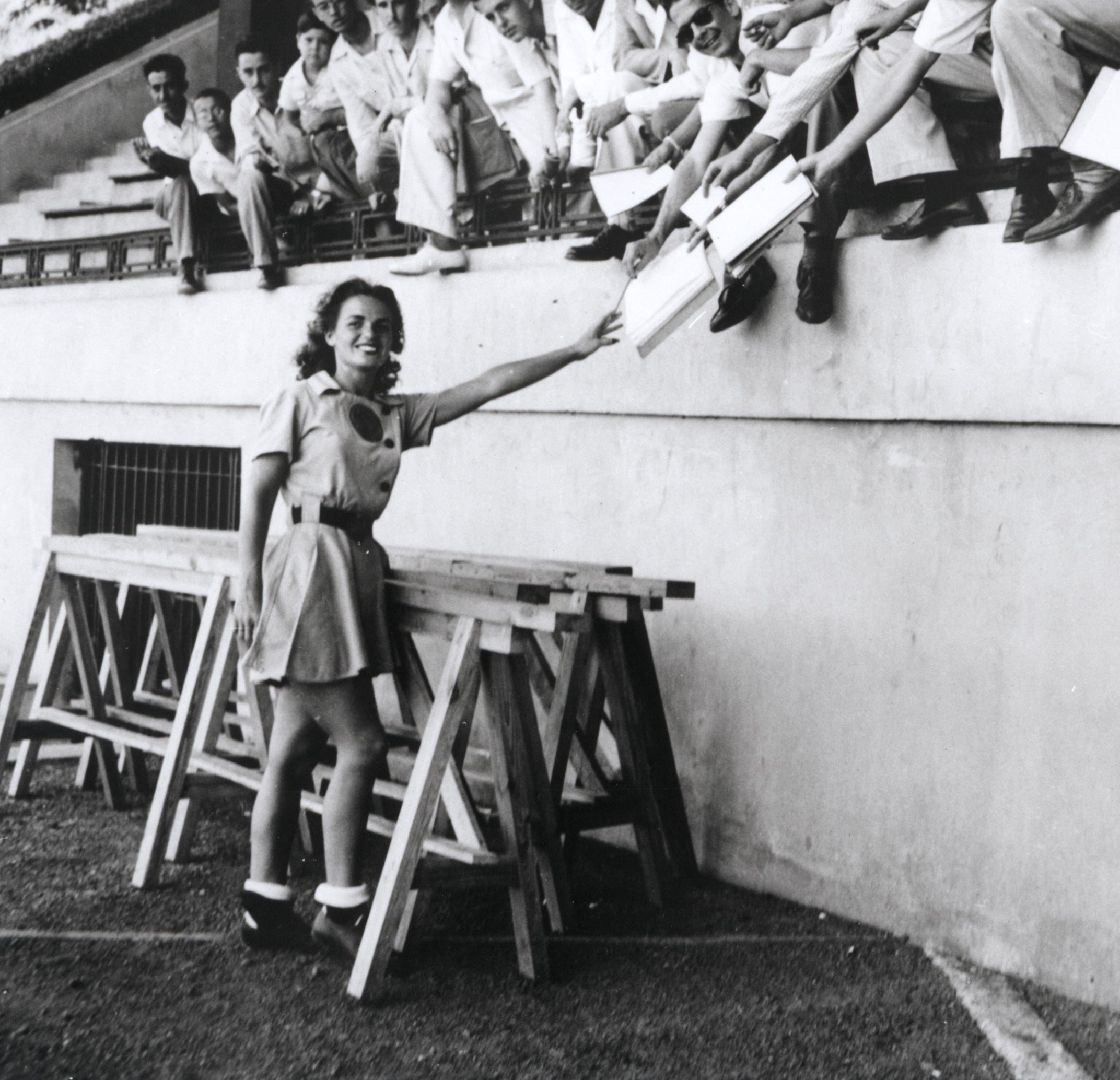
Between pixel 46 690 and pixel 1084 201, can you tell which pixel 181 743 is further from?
pixel 1084 201

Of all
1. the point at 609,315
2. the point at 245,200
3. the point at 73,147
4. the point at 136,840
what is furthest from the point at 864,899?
the point at 73,147

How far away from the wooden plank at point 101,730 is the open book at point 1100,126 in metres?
3.63

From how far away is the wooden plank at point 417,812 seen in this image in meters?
3.80

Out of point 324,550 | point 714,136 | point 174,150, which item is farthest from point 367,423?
point 174,150

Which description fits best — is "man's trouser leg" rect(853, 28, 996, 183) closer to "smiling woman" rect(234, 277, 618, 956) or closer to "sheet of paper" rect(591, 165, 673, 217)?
"sheet of paper" rect(591, 165, 673, 217)

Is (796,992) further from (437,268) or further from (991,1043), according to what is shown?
(437,268)

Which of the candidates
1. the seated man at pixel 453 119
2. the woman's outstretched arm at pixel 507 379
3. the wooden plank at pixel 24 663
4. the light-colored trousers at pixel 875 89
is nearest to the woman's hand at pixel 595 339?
the woman's outstretched arm at pixel 507 379

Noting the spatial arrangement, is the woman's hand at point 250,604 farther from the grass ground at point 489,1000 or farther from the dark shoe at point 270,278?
the dark shoe at point 270,278

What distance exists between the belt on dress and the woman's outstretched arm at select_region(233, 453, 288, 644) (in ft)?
0.29

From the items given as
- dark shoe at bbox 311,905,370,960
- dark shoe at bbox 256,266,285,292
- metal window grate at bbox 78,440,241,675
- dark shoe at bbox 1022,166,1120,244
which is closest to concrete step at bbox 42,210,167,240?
metal window grate at bbox 78,440,241,675

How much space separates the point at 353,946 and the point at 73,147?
738 cm

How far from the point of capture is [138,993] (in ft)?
12.5

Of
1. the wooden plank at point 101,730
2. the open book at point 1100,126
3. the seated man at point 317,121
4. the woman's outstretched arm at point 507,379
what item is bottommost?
the wooden plank at point 101,730

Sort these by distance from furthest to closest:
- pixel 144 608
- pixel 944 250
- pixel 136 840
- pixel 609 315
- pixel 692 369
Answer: pixel 144 608, pixel 136 840, pixel 692 369, pixel 609 315, pixel 944 250
